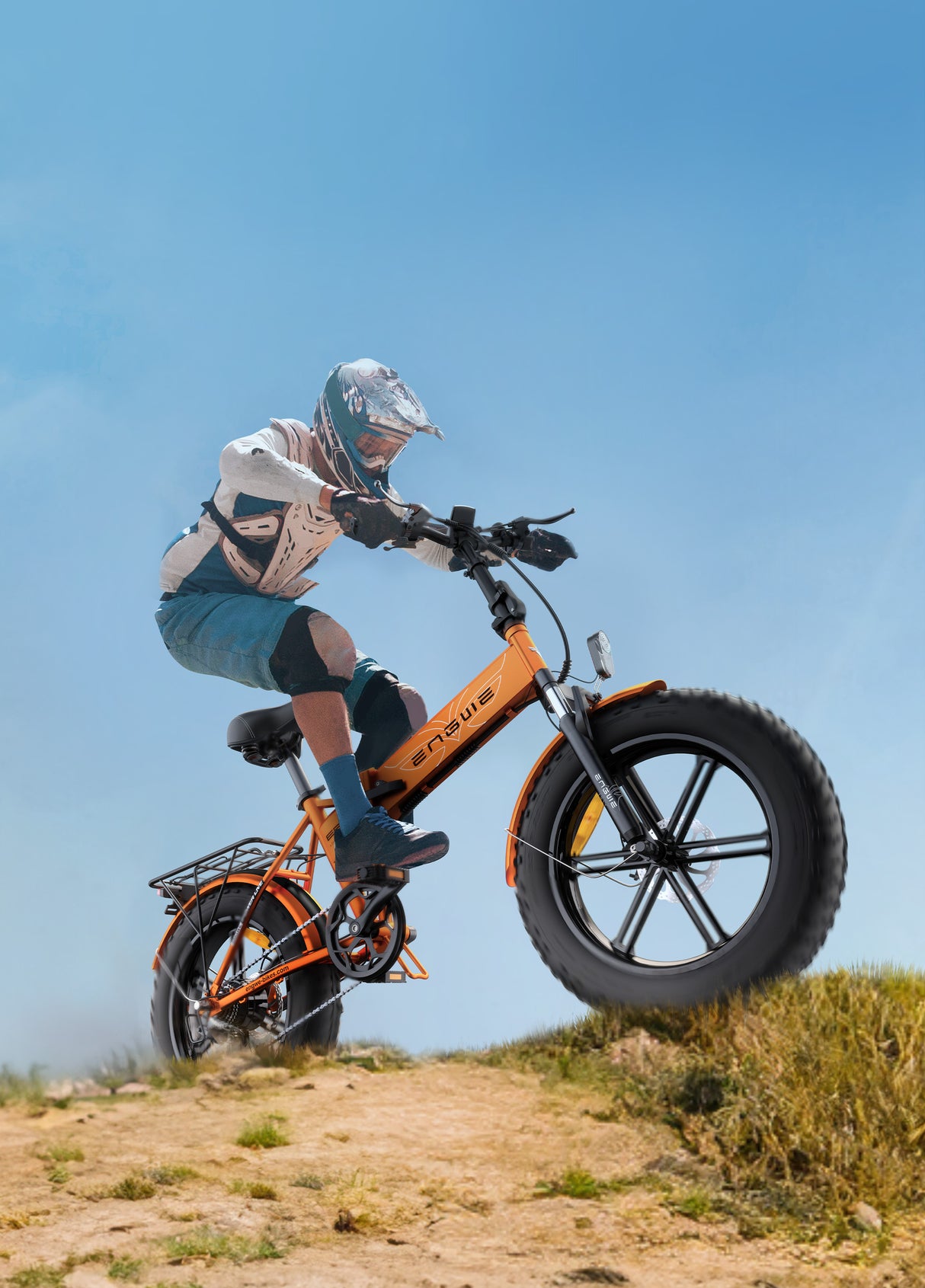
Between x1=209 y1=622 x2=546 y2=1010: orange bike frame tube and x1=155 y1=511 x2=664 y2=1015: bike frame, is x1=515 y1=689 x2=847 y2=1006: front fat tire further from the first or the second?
x1=209 y1=622 x2=546 y2=1010: orange bike frame tube

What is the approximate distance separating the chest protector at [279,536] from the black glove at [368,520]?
832 mm

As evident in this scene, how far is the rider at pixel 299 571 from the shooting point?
5051 millimetres

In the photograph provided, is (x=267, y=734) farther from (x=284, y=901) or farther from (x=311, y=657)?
(x=284, y=901)

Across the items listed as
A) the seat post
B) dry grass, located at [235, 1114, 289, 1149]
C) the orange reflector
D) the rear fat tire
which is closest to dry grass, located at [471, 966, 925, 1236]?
the orange reflector

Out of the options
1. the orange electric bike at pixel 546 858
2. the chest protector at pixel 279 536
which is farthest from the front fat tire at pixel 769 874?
the chest protector at pixel 279 536

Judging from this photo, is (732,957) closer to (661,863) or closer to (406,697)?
(661,863)

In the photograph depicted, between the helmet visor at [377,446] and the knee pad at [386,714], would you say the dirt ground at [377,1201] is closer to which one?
the knee pad at [386,714]

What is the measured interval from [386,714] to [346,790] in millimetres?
606

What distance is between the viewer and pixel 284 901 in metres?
5.13

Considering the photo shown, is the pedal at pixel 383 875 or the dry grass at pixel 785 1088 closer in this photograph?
the dry grass at pixel 785 1088

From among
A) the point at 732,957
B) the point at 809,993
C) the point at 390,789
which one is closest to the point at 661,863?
the point at 732,957

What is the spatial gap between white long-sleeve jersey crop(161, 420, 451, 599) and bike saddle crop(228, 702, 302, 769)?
0.62 metres

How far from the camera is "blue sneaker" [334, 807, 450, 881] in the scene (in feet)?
15.4

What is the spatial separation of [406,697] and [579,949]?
5.59 feet
